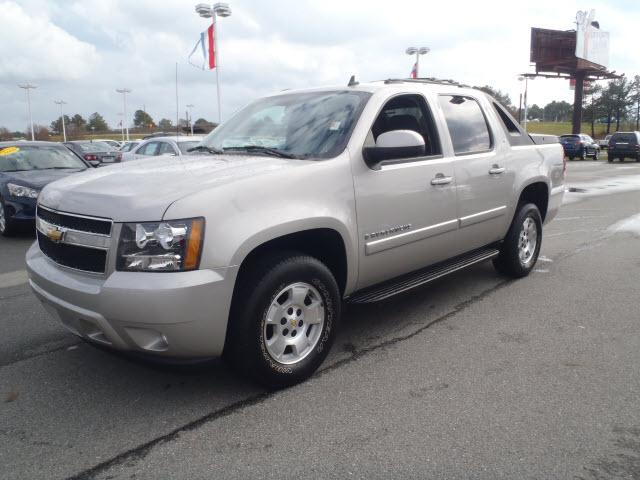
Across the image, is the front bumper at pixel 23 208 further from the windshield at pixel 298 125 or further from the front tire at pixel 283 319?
the front tire at pixel 283 319

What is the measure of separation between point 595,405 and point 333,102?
101 inches

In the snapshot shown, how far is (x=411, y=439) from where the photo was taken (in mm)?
2713

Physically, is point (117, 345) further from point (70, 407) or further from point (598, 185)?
point (598, 185)

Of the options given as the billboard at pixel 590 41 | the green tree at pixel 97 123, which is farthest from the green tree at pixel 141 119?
the billboard at pixel 590 41

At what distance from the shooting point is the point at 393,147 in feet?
11.3

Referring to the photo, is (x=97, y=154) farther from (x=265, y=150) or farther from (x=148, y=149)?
(x=265, y=150)

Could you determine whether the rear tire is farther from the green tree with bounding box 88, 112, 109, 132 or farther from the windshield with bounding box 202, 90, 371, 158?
the green tree with bounding box 88, 112, 109, 132

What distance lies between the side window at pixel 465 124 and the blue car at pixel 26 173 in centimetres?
631

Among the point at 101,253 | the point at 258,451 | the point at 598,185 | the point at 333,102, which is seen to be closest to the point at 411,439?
the point at 258,451

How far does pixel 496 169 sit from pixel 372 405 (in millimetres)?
2690

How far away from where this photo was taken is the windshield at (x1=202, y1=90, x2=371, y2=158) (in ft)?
11.9

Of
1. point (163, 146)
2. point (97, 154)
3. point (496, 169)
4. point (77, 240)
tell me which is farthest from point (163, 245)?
point (97, 154)

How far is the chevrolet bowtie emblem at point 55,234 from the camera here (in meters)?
3.05

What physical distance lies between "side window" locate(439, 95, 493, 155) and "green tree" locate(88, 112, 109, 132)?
104 m
